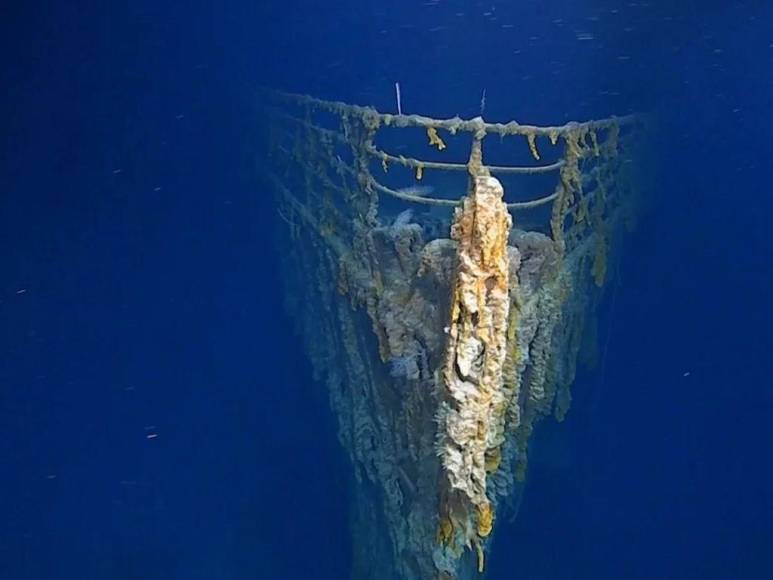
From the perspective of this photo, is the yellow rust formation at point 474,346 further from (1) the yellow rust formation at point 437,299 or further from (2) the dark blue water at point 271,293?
(2) the dark blue water at point 271,293

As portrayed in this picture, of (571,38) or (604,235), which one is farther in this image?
(604,235)

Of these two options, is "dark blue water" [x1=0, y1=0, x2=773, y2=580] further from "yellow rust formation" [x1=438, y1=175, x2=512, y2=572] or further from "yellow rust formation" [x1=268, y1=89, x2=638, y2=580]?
"yellow rust formation" [x1=438, y1=175, x2=512, y2=572]

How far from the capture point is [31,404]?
2.08m

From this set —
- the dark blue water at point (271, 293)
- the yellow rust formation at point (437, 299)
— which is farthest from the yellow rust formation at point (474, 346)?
the dark blue water at point (271, 293)

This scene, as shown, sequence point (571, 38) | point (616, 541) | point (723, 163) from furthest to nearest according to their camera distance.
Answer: point (616, 541) < point (723, 163) < point (571, 38)

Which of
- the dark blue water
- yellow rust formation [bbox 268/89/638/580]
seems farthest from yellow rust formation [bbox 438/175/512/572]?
the dark blue water

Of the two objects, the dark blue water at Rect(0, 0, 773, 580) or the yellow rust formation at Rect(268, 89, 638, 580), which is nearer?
the yellow rust formation at Rect(268, 89, 638, 580)

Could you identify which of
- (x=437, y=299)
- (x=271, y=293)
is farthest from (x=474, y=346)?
(x=271, y=293)

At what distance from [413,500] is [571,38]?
111 cm

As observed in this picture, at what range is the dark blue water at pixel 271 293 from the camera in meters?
1.81

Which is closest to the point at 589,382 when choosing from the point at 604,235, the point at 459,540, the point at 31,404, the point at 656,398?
the point at 656,398

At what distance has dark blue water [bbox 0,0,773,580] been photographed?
1.81 m

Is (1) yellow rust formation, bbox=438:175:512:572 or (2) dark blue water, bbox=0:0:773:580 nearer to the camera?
(1) yellow rust formation, bbox=438:175:512:572

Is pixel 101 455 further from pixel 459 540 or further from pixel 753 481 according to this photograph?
pixel 753 481
